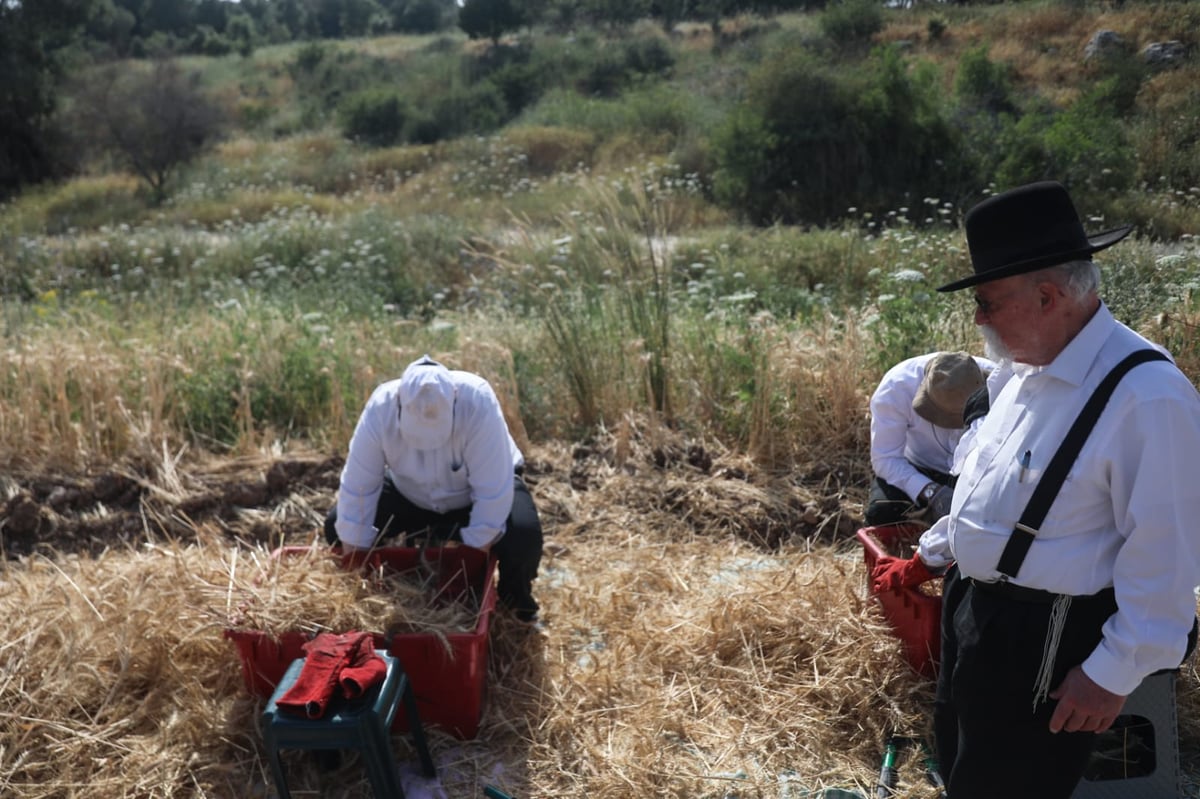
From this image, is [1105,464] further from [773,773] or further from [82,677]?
[82,677]

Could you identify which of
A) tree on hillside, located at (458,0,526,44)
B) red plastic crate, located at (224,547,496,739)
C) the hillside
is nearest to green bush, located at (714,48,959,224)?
the hillside

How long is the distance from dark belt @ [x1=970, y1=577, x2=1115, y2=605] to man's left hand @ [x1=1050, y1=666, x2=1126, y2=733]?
15 centimetres

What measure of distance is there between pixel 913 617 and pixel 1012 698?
101cm

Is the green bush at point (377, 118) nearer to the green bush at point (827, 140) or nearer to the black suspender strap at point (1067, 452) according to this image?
the green bush at point (827, 140)

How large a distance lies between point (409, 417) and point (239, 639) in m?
0.93

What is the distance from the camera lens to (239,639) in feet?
9.73

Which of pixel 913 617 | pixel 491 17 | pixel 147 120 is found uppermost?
pixel 491 17

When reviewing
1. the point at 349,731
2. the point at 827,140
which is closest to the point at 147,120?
the point at 827,140

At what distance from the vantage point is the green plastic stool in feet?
8.12

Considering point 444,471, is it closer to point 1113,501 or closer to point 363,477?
point 363,477

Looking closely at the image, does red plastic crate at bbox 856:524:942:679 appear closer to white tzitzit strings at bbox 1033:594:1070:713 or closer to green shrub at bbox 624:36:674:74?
white tzitzit strings at bbox 1033:594:1070:713

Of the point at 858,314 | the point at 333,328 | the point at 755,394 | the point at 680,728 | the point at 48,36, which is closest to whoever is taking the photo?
the point at 680,728

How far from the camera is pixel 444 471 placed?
3498 mm

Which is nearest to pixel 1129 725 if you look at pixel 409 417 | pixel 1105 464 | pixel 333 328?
pixel 1105 464
